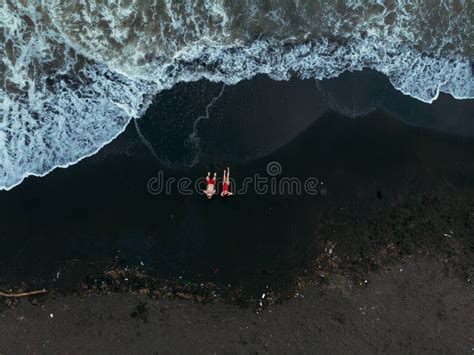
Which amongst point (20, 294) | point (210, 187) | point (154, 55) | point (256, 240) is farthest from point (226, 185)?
point (20, 294)

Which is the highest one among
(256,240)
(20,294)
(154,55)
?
(154,55)

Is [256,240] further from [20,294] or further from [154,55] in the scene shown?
[20,294]

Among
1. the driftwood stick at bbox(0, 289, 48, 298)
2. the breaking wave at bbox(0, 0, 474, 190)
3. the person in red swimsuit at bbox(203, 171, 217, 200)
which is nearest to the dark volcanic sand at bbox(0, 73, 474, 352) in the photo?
the driftwood stick at bbox(0, 289, 48, 298)

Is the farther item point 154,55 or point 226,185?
point 154,55

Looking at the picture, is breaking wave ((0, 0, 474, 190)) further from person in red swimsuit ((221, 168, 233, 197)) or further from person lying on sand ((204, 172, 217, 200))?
person lying on sand ((204, 172, 217, 200))

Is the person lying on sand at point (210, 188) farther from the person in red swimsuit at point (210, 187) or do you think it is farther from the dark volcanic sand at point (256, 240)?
the dark volcanic sand at point (256, 240)

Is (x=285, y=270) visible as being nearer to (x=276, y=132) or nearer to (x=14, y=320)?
(x=276, y=132)

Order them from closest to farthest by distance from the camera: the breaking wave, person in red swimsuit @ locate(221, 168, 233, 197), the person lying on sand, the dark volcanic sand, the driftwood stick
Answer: the driftwood stick → the dark volcanic sand → the person lying on sand → person in red swimsuit @ locate(221, 168, 233, 197) → the breaking wave
